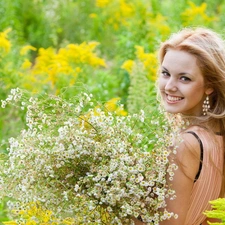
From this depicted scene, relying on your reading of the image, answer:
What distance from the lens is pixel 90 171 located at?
2377 millimetres

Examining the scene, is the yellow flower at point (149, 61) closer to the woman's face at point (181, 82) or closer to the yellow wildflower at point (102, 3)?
the woman's face at point (181, 82)

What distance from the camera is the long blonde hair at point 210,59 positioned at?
8.46ft

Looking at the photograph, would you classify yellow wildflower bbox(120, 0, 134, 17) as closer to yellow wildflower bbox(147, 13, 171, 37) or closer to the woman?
yellow wildflower bbox(147, 13, 171, 37)

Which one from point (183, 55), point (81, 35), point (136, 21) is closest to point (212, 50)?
point (183, 55)

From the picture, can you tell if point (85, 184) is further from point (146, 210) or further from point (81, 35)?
point (81, 35)

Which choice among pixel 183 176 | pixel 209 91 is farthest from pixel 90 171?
pixel 209 91

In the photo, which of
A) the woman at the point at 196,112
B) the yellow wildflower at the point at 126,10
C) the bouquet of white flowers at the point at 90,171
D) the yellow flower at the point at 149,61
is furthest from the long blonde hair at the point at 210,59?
the yellow wildflower at the point at 126,10

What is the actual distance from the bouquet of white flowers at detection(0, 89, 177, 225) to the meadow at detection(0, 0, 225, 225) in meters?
0.13

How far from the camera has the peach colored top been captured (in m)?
2.52

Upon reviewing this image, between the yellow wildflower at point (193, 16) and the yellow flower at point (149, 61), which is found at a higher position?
the yellow wildflower at point (193, 16)

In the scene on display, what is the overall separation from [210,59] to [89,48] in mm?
2624

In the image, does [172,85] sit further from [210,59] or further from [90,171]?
[90,171]

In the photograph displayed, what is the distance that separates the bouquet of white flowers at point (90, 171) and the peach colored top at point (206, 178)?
0.13 m

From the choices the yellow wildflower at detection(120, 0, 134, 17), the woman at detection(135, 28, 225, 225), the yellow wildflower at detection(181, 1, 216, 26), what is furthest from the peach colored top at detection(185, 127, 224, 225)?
the yellow wildflower at detection(120, 0, 134, 17)
